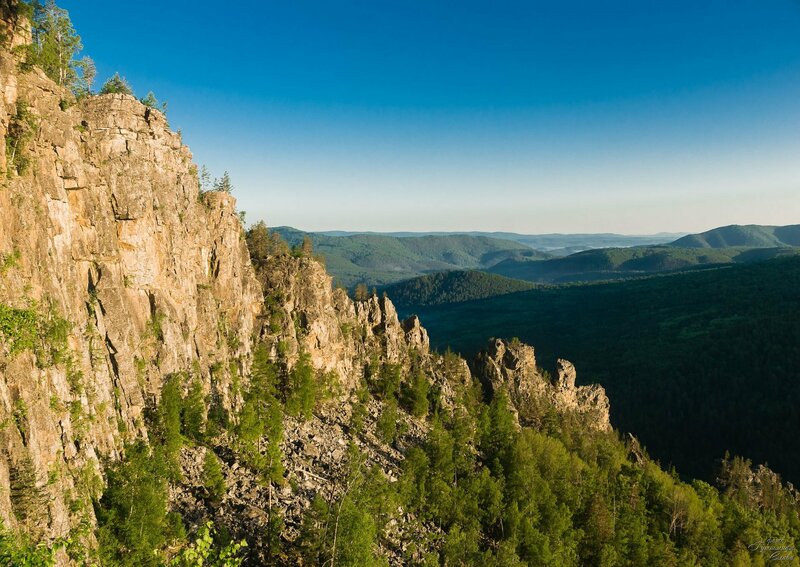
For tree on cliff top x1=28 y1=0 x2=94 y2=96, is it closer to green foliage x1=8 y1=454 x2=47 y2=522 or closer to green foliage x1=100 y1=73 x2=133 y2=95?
green foliage x1=100 y1=73 x2=133 y2=95

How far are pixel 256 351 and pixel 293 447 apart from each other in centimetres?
2235

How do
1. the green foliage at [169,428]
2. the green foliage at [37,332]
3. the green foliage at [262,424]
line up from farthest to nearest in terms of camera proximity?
1. the green foliage at [262,424]
2. the green foliage at [169,428]
3. the green foliage at [37,332]

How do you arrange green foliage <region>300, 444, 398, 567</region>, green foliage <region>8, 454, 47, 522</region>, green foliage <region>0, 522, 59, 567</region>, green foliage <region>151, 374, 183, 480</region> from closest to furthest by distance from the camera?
1. green foliage <region>0, 522, 59, 567</region>
2. green foliage <region>8, 454, 47, 522</region>
3. green foliage <region>300, 444, 398, 567</region>
4. green foliage <region>151, 374, 183, 480</region>

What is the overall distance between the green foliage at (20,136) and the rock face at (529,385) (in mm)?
131739

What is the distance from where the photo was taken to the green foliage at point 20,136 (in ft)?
149

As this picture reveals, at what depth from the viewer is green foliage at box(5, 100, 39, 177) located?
4541cm

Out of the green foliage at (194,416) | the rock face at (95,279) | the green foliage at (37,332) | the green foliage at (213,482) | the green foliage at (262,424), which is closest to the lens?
the green foliage at (37,332)

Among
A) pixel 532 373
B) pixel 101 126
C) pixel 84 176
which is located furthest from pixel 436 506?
pixel 532 373

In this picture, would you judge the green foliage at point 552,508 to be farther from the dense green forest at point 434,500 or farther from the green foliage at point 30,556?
the green foliage at point 30,556

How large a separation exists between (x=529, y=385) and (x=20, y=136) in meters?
152

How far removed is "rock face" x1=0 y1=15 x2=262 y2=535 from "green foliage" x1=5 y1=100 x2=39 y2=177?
0.15 meters

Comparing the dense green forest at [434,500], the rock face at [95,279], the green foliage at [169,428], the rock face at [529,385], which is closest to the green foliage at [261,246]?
the rock face at [95,279]

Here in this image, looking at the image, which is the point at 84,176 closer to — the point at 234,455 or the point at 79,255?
the point at 79,255

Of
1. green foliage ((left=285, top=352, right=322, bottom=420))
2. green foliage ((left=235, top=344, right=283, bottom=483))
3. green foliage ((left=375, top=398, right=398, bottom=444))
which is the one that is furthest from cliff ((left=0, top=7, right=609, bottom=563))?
green foliage ((left=285, top=352, right=322, bottom=420))
